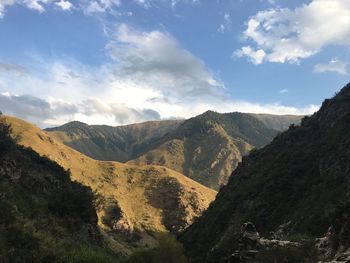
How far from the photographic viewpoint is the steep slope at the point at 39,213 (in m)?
50.7

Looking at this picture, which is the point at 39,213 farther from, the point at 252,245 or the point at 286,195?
the point at 252,245

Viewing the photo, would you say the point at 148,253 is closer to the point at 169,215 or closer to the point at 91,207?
the point at 91,207

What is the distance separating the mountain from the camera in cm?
4562

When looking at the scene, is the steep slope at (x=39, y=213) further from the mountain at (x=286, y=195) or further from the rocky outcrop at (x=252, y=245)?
the rocky outcrop at (x=252, y=245)

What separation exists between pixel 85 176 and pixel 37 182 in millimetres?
108255

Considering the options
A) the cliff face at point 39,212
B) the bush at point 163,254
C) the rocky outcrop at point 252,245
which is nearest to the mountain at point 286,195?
the rocky outcrop at point 252,245

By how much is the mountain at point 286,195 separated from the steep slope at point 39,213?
21511mm

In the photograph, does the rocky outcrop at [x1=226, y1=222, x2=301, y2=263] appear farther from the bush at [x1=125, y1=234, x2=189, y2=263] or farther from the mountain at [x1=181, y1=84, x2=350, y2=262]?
the bush at [x1=125, y1=234, x2=189, y2=263]

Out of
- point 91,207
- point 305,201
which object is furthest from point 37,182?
point 305,201

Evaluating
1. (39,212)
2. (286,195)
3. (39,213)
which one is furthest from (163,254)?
(286,195)

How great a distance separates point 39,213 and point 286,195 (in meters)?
45.2

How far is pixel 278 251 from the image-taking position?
32.4 meters

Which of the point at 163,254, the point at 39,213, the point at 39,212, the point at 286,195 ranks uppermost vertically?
the point at 286,195

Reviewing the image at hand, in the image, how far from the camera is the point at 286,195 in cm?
8300
